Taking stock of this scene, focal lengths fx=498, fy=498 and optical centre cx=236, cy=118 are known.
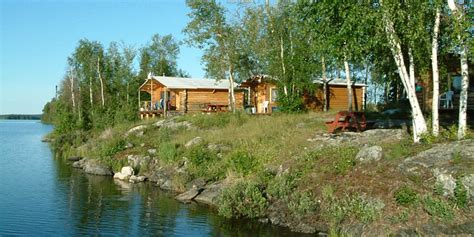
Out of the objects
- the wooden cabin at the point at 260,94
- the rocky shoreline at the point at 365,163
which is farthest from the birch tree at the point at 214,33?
the rocky shoreline at the point at 365,163

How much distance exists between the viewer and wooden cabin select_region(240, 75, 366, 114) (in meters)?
40.8

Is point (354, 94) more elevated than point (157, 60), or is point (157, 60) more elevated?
point (157, 60)

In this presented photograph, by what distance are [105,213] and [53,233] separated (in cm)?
303

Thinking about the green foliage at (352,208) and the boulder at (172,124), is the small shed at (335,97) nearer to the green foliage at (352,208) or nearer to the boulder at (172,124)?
the boulder at (172,124)

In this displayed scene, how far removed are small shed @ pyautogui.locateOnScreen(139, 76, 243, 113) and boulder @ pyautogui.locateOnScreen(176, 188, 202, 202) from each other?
23.5 m

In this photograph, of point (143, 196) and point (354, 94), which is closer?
point (143, 196)

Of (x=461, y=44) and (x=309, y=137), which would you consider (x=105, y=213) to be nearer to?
(x=309, y=137)

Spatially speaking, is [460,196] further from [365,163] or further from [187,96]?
[187,96]

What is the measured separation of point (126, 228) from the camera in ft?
50.8

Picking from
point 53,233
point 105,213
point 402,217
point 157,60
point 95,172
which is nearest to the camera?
point 402,217

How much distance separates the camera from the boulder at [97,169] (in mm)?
27641

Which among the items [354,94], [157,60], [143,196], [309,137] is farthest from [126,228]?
[157,60]

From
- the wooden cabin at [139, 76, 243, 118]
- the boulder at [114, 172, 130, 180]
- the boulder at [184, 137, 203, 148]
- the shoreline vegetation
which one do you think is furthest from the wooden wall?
the boulder at [114, 172, 130, 180]

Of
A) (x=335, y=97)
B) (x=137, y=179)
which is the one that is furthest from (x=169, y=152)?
(x=335, y=97)
